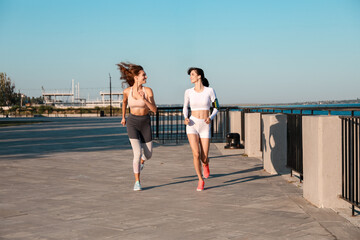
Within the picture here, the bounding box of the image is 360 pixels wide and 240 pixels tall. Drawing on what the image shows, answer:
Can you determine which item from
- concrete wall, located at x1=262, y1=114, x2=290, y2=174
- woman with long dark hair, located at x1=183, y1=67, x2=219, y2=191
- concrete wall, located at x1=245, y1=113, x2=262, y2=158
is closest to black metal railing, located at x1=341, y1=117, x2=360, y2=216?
woman with long dark hair, located at x1=183, y1=67, x2=219, y2=191

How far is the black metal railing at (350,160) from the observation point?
512 cm

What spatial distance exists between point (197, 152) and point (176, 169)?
8.58 ft

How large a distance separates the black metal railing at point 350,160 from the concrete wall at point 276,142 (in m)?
3.26

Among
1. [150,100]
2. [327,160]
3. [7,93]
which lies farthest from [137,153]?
[7,93]

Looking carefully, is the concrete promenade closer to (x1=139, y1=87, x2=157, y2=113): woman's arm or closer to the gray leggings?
the gray leggings

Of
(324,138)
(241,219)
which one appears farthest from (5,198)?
(324,138)

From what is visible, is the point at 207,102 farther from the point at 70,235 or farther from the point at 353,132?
the point at 70,235

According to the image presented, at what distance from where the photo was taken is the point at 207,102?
7383 millimetres

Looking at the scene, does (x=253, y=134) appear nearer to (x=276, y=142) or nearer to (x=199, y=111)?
(x=276, y=142)

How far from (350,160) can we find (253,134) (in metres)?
6.54

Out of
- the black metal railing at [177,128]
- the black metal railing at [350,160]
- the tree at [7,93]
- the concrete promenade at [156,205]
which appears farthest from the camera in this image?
the tree at [7,93]

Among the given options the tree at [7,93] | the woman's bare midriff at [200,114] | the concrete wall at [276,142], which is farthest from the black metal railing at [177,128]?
the tree at [7,93]

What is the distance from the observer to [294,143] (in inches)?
317

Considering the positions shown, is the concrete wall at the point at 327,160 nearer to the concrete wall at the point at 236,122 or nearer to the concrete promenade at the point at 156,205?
the concrete promenade at the point at 156,205
